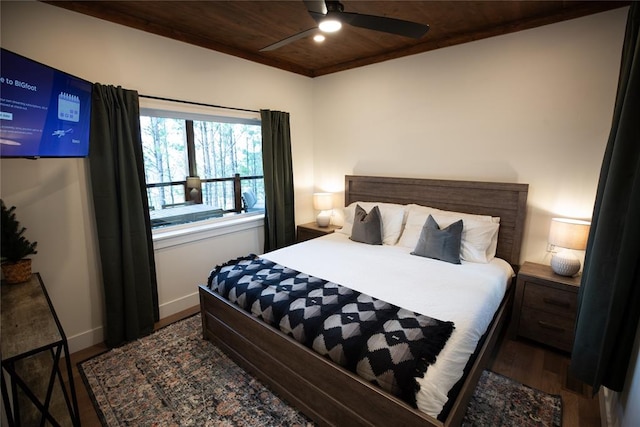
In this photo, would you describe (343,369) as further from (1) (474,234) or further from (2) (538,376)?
(1) (474,234)

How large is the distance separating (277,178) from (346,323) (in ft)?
7.70

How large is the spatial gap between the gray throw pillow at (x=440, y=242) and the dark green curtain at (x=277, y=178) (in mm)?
1747

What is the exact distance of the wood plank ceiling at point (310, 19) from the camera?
2.22 meters

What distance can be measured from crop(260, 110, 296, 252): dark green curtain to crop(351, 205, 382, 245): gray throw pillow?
102 cm

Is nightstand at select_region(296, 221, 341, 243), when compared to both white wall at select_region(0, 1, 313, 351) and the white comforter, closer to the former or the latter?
the white comforter

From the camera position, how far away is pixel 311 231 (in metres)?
3.85

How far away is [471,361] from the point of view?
5.48 ft

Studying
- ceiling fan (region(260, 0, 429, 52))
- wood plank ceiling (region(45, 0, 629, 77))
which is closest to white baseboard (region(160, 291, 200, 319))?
wood plank ceiling (region(45, 0, 629, 77))

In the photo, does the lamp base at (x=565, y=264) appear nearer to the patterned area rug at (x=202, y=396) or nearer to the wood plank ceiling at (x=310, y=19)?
the patterned area rug at (x=202, y=396)

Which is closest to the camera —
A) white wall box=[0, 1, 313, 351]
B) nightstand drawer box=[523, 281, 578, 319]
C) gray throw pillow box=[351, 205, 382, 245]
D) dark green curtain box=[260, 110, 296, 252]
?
white wall box=[0, 1, 313, 351]

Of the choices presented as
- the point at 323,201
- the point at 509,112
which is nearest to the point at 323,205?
the point at 323,201

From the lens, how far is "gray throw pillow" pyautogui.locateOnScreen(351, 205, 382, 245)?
10.1ft

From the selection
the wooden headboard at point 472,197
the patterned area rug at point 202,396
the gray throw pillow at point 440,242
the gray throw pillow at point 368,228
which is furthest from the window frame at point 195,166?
the gray throw pillow at point 440,242

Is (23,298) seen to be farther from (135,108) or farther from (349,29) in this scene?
(349,29)
